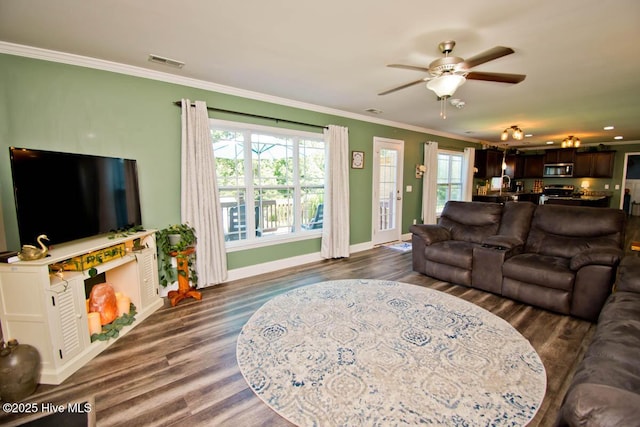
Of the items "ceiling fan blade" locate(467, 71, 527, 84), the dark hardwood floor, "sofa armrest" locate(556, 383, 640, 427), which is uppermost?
"ceiling fan blade" locate(467, 71, 527, 84)

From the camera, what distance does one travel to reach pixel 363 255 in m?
5.12

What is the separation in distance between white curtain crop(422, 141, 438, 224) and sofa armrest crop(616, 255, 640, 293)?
13.6 ft

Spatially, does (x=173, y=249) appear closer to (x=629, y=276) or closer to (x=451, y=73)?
(x=451, y=73)

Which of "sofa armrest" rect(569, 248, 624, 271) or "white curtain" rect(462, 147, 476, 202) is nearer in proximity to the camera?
"sofa armrest" rect(569, 248, 624, 271)

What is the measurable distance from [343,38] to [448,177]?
19.6 ft

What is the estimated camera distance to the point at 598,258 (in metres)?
2.64

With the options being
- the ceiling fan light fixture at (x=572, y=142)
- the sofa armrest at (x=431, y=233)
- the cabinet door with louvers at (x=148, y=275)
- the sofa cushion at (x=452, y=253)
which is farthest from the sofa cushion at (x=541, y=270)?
the ceiling fan light fixture at (x=572, y=142)

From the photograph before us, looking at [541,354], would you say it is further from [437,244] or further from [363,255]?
[363,255]

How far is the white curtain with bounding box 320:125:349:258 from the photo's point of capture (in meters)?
4.58

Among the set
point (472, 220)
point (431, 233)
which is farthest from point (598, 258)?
point (431, 233)

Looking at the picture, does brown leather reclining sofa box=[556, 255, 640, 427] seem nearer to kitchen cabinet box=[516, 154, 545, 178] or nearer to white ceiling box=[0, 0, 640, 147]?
white ceiling box=[0, 0, 640, 147]

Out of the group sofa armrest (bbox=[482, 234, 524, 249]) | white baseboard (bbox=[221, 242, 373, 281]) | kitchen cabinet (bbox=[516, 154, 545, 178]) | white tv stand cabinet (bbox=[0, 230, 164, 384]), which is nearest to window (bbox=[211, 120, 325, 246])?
white baseboard (bbox=[221, 242, 373, 281])

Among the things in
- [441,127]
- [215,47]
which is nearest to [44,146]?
[215,47]

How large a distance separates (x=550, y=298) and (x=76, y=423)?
3.83 meters
